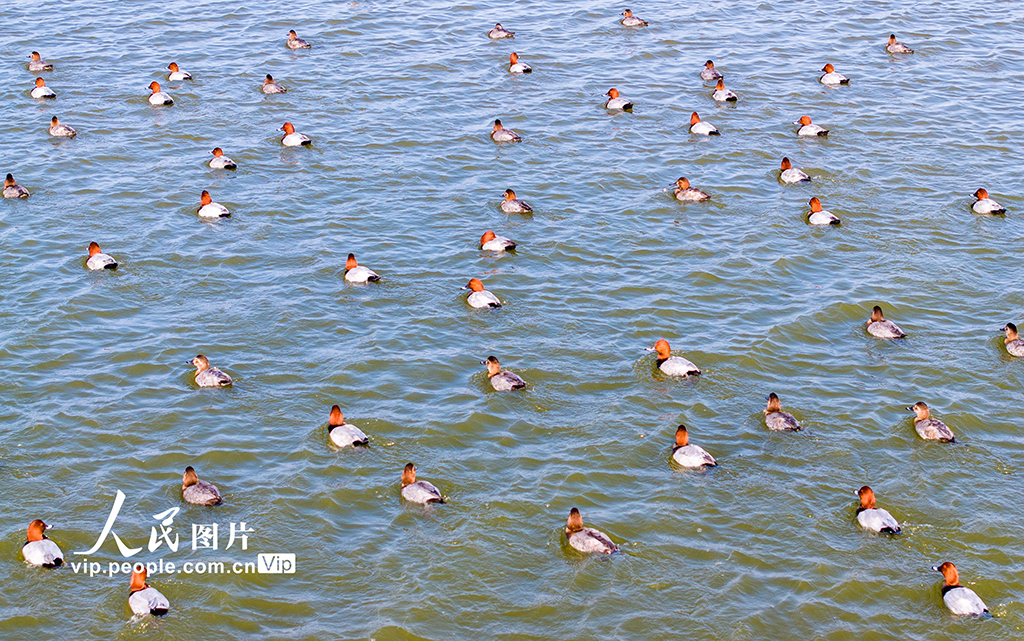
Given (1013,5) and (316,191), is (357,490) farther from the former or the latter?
(1013,5)

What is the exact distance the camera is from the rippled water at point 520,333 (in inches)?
646

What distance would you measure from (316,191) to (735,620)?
656 inches

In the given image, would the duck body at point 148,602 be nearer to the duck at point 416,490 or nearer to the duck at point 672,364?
the duck at point 416,490

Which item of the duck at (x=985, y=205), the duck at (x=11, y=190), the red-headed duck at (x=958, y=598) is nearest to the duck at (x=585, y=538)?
the red-headed duck at (x=958, y=598)

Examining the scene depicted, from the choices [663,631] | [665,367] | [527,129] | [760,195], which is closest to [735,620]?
[663,631]

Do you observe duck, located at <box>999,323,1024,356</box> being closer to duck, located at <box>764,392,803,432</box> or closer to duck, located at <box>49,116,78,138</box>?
duck, located at <box>764,392,803,432</box>

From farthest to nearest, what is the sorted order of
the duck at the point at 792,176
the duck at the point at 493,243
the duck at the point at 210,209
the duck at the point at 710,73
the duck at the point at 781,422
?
the duck at the point at 710,73, the duck at the point at 792,176, the duck at the point at 210,209, the duck at the point at 493,243, the duck at the point at 781,422

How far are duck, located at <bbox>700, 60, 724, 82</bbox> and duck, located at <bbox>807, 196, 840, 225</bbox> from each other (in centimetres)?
908

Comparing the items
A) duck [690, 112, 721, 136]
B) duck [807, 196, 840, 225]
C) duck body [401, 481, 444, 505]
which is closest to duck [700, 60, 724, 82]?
duck [690, 112, 721, 136]

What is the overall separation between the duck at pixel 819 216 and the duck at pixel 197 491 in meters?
15.3

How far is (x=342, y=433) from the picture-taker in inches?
755

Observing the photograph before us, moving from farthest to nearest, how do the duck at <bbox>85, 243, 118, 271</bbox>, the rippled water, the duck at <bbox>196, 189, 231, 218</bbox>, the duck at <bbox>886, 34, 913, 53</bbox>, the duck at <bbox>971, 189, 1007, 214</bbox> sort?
the duck at <bbox>886, 34, 913, 53</bbox> < the duck at <bbox>196, 189, 231, 218</bbox> < the duck at <bbox>971, 189, 1007, 214</bbox> < the duck at <bbox>85, 243, 118, 271</bbox> < the rippled water

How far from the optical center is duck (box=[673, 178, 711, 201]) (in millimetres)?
27281

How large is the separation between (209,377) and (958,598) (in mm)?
13238
